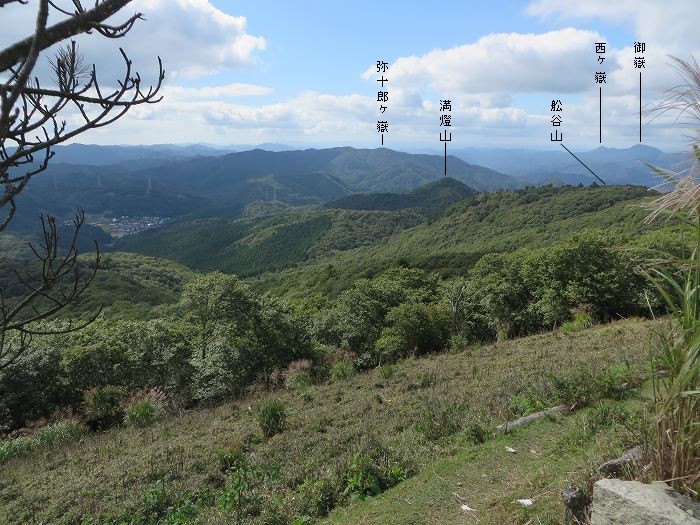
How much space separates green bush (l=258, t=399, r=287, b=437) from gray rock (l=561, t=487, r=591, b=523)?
8279 millimetres

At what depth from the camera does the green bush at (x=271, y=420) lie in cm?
1062

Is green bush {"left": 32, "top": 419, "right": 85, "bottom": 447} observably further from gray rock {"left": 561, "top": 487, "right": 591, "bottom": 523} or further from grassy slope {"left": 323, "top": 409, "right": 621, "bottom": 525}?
gray rock {"left": 561, "top": 487, "right": 591, "bottom": 523}

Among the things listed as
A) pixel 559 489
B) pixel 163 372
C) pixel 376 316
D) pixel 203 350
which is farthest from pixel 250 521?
pixel 376 316

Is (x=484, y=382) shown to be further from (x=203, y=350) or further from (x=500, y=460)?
(x=203, y=350)

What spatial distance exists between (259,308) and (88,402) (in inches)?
376

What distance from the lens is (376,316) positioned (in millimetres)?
28312

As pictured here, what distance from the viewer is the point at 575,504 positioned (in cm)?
329

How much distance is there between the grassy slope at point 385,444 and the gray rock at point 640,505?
0.96 metres

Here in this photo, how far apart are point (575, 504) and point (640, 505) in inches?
37.6

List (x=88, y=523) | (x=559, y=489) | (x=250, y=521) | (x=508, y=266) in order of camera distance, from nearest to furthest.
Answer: (x=559, y=489) < (x=250, y=521) < (x=88, y=523) < (x=508, y=266)

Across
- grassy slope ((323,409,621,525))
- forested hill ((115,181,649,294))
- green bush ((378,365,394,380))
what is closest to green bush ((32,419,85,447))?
green bush ((378,365,394,380))

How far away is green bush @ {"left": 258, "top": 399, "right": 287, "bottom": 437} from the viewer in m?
10.6

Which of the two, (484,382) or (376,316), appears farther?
(376,316)

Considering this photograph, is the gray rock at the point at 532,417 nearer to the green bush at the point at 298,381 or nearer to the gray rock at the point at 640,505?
the gray rock at the point at 640,505
